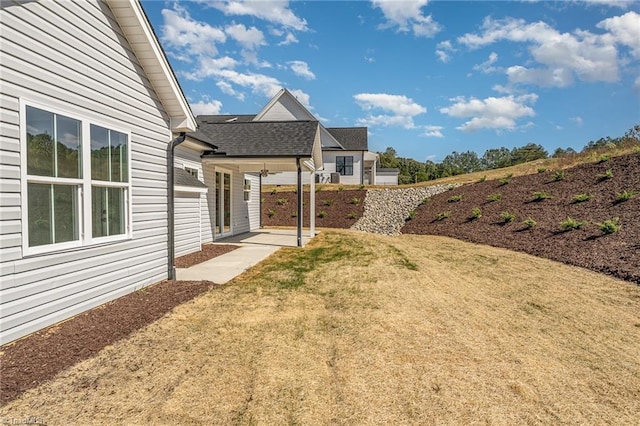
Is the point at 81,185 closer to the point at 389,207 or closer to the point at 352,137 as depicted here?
the point at 389,207

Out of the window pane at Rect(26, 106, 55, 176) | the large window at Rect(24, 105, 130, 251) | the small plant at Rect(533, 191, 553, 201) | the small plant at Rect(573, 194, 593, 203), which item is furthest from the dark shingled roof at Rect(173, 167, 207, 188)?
the small plant at Rect(533, 191, 553, 201)

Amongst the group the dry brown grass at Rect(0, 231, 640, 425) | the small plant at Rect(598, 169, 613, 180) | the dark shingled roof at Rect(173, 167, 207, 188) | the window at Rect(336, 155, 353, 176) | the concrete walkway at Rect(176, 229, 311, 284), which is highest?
the window at Rect(336, 155, 353, 176)

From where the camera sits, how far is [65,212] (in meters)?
4.49

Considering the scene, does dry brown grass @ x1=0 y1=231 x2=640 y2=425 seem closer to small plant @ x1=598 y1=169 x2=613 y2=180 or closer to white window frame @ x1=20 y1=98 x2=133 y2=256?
white window frame @ x1=20 y1=98 x2=133 y2=256

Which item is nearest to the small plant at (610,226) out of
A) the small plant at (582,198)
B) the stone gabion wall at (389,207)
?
the small plant at (582,198)

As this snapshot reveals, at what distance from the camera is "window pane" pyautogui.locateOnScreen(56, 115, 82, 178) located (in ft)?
14.3

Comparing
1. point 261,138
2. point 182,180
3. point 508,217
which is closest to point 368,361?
point 182,180

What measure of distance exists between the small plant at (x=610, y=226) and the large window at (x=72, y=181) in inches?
487

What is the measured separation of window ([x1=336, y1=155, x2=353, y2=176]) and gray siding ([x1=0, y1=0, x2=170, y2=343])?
77.8ft

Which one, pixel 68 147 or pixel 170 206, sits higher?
pixel 68 147

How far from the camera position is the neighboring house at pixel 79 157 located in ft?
12.3

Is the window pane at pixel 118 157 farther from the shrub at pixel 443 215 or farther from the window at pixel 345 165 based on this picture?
the window at pixel 345 165

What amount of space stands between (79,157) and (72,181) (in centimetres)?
37

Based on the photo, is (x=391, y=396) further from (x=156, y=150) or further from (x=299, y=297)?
(x=156, y=150)
